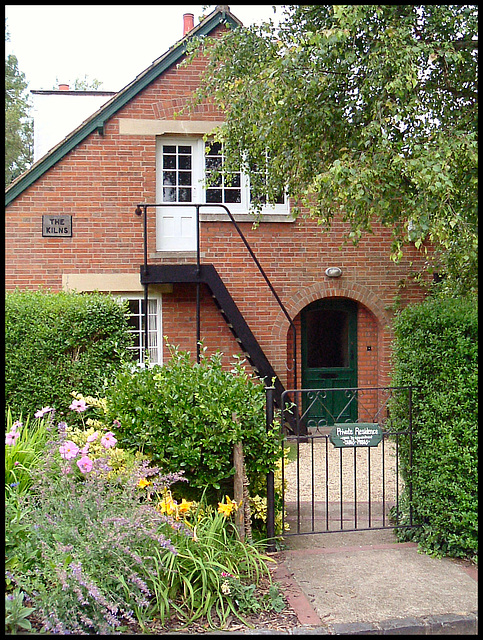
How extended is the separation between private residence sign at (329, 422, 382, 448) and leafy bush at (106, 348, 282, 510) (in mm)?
522

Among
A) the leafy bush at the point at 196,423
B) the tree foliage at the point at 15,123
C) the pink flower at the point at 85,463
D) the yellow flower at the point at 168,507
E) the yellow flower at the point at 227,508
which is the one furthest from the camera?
the tree foliage at the point at 15,123

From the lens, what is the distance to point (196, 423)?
4.75 meters

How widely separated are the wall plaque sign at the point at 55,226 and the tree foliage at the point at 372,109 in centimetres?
387

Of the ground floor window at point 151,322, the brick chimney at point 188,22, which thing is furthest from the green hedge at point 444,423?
the brick chimney at point 188,22

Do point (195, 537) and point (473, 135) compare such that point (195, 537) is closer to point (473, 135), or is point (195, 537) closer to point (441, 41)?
point (473, 135)

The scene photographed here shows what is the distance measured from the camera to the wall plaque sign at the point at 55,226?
10117 millimetres

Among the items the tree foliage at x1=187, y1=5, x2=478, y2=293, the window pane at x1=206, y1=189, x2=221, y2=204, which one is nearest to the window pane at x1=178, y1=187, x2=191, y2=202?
the window pane at x1=206, y1=189, x2=221, y2=204

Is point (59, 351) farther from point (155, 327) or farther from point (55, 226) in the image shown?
point (55, 226)

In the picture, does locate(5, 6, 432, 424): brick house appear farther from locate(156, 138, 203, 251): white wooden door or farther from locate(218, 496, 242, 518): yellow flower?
locate(218, 496, 242, 518): yellow flower

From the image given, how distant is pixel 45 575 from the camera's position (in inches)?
149

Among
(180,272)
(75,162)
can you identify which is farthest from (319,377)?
(75,162)

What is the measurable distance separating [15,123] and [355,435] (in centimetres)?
2314

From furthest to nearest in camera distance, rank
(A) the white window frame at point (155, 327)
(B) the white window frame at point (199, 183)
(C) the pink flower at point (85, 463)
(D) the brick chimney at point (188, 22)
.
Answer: (D) the brick chimney at point (188, 22)
(B) the white window frame at point (199, 183)
(A) the white window frame at point (155, 327)
(C) the pink flower at point (85, 463)

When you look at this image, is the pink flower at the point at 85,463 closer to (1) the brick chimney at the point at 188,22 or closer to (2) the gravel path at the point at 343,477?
(2) the gravel path at the point at 343,477
